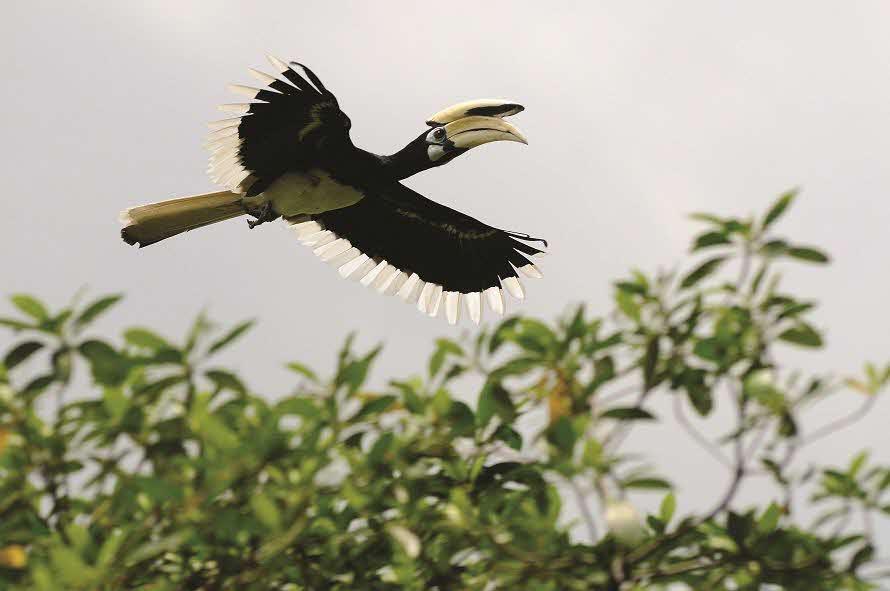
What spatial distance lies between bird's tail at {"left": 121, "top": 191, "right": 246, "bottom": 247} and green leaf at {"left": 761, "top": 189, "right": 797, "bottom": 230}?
6.12 metres

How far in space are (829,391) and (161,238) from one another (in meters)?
6.91

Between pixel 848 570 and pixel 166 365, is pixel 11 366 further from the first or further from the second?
pixel 848 570

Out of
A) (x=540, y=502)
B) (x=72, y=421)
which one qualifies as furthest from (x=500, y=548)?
(x=72, y=421)

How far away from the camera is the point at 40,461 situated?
3129 mm

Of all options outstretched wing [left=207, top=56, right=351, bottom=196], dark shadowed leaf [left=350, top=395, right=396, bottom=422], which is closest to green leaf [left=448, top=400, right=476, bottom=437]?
dark shadowed leaf [left=350, top=395, right=396, bottom=422]

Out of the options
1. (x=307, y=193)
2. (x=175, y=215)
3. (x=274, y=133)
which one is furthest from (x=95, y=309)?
(x=175, y=215)

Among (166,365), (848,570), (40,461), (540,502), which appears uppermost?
(166,365)

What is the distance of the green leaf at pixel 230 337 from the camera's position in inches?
112

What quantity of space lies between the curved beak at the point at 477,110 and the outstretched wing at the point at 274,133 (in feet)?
4.49

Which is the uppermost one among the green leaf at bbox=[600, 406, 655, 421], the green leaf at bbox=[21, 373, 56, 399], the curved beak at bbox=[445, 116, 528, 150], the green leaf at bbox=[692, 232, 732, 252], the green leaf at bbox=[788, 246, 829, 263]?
the curved beak at bbox=[445, 116, 528, 150]

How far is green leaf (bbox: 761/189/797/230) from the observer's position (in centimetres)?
298

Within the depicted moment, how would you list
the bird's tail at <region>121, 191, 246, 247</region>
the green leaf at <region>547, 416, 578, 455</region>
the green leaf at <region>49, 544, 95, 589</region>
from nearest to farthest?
the green leaf at <region>49, 544, 95, 589</region> → the green leaf at <region>547, 416, 578, 455</region> → the bird's tail at <region>121, 191, 246, 247</region>

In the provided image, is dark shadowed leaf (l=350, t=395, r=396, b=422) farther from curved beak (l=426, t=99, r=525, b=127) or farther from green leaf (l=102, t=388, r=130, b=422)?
curved beak (l=426, t=99, r=525, b=127)

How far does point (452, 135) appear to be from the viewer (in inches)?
367
